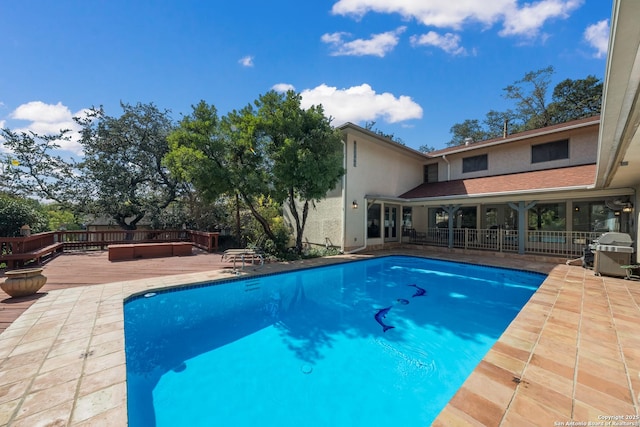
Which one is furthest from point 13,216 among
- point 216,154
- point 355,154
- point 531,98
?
point 531,98

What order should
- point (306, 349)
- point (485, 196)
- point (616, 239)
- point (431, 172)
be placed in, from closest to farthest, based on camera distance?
1. point (306, 349)
2. point (616, 239)
3. point (485, 196)
4. point (431, 172)

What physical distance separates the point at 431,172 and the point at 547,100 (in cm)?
1787

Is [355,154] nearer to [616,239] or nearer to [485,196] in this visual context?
[485,196]

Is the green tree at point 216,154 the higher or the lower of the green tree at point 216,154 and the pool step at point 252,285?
the higher

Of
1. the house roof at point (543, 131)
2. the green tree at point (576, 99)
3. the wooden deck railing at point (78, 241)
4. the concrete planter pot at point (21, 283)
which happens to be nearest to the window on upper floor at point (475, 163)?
the house roof at point (543, 131)

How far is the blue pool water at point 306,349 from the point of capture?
3.34 meters

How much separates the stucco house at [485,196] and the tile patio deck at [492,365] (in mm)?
5703

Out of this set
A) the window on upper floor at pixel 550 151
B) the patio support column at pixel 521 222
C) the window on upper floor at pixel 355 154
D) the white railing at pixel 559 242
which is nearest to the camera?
the white railing at pixel 559 242

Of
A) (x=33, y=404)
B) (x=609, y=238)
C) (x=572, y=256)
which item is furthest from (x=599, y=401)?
(x=572, y=256)

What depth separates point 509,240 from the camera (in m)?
12.8

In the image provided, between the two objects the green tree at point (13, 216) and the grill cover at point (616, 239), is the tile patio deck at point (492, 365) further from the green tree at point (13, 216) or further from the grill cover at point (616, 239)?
the green tree at point (13, 216)

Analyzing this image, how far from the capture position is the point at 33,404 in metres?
2.60

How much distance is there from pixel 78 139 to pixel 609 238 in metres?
25.8

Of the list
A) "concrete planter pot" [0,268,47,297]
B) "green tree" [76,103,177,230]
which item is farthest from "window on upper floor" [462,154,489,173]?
"green tree" [76,103,177,230]
